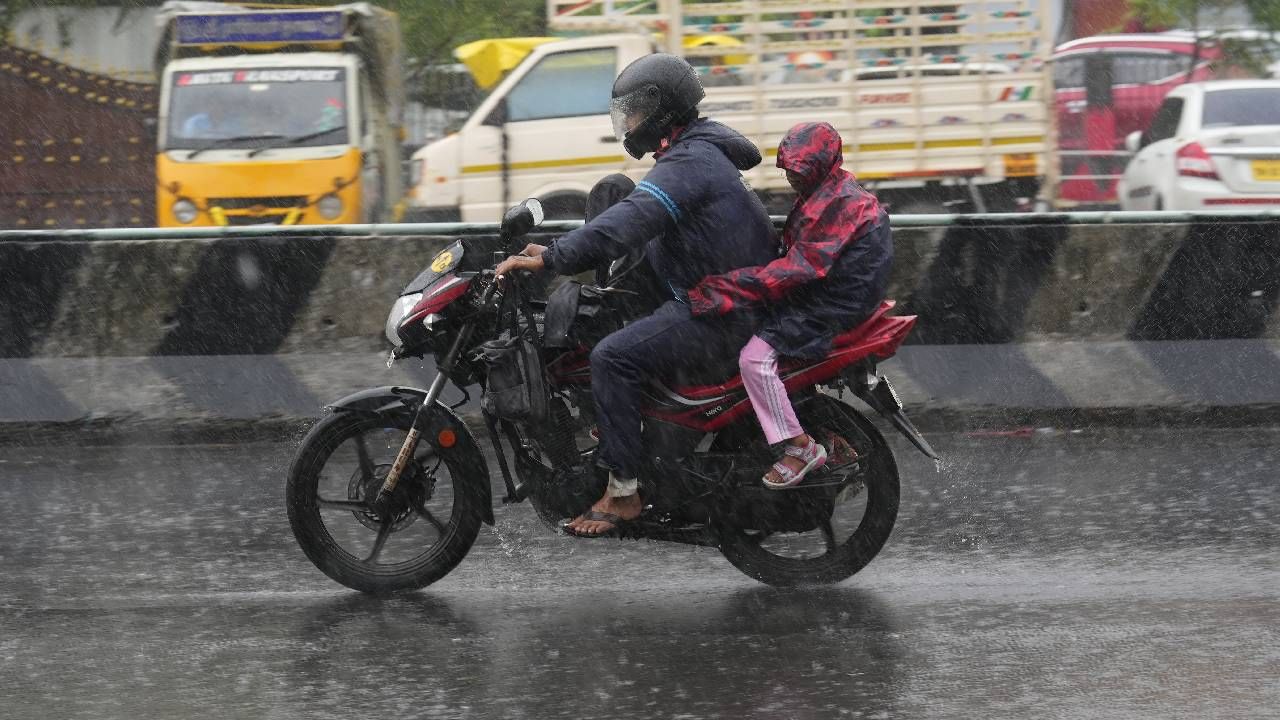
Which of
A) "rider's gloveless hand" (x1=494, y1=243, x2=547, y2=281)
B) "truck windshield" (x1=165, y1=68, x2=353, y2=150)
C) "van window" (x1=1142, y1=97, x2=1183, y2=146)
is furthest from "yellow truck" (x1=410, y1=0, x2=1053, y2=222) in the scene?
"rider's gloveless hand" (x1=494, y1=243, x2=547, y2=281)

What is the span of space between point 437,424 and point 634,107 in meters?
1.18

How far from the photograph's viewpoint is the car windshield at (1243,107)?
17.6m

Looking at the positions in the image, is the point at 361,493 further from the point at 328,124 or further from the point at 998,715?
the point at 328,124

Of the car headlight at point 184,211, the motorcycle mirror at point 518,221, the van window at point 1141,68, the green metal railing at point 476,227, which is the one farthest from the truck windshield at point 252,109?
the motorcycle mirror at point 518,221

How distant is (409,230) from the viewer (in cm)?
855

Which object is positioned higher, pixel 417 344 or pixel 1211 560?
pixel 417 344

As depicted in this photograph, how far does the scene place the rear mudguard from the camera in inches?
221

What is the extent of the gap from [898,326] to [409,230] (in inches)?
144

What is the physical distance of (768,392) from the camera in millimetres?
5375

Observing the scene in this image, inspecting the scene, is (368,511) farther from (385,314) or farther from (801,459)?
(385,314)

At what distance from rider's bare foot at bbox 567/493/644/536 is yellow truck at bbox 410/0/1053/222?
11.7 metres

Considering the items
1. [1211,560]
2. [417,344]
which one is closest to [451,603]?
[417,344]

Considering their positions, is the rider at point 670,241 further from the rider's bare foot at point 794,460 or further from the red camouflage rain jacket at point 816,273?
the rider's bare foot at point 794,460

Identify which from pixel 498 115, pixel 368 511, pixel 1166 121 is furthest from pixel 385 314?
pixel 1166 121
